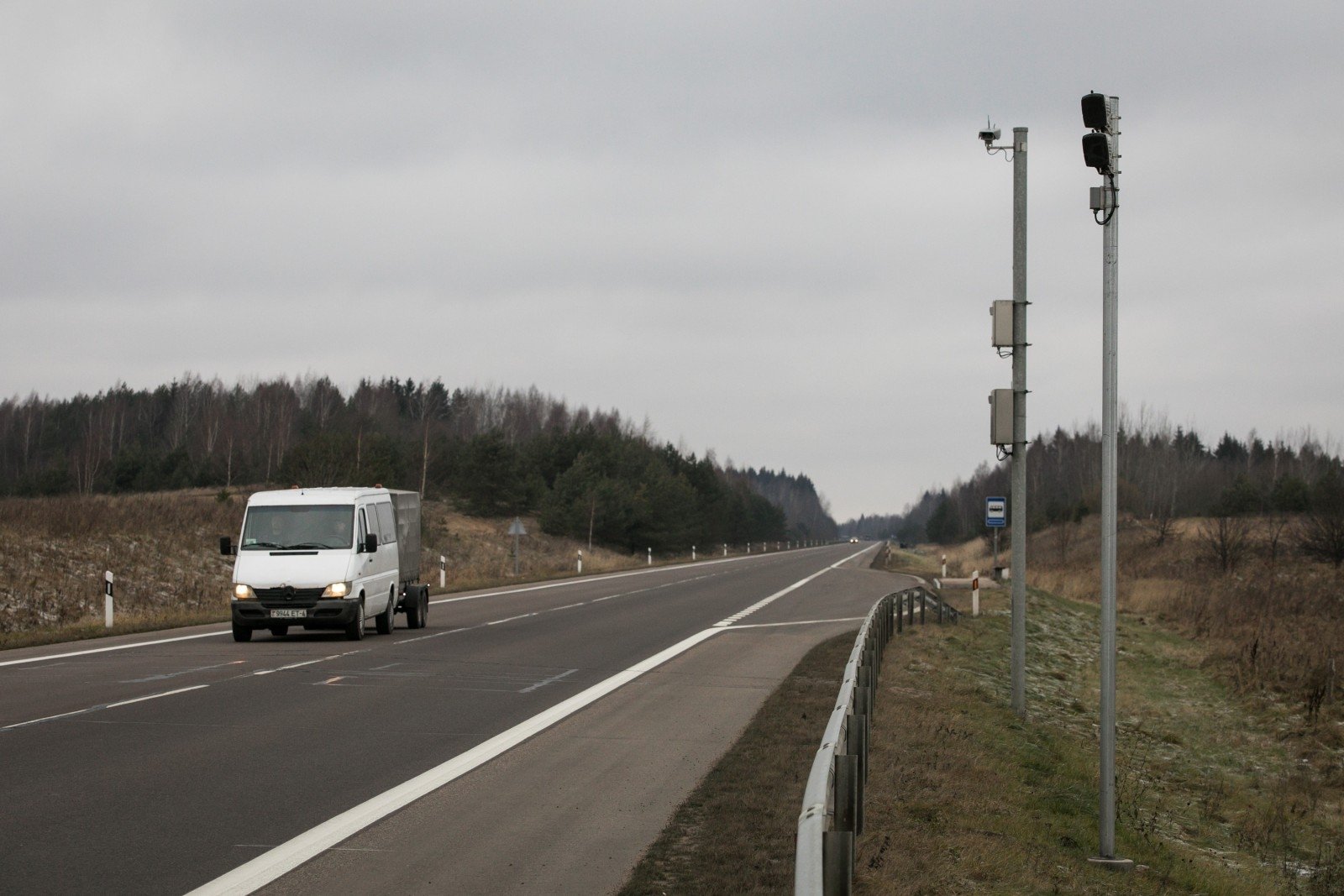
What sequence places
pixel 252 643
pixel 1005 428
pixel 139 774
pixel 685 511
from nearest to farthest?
1. pixel 139 774
2. pixel 1005 428
3. pixel 252 643
4. pixel 685 511

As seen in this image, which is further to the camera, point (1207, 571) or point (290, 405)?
point (290, 405)

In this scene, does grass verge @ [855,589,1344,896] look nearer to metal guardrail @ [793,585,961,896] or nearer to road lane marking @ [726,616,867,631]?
metal guardrail @ [793,585,961,896]

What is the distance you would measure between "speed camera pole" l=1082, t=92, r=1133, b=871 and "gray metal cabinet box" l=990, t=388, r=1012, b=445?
6057 mm

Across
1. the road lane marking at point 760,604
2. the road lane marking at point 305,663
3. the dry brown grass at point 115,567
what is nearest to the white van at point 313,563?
the road lane marking at point 305,663

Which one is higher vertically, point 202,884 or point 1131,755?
point 202,884

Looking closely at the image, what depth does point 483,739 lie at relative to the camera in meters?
11.3

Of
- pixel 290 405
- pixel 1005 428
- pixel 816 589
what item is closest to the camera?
pixel 1005 428

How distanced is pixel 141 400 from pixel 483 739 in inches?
5769

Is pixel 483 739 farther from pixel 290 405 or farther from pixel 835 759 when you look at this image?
pixel 290 405

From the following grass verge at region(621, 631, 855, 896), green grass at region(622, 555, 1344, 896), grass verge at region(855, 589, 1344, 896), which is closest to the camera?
grass verge at region(621, 631, 855, 896)

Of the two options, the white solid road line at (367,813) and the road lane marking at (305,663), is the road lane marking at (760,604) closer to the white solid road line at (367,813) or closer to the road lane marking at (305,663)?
the road lane marking at (305,663)

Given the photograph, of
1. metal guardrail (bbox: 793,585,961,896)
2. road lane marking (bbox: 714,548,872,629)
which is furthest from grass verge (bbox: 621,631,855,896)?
road lane marking (bbox: 714,548,872,629)

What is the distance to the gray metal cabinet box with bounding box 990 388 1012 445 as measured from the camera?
1523cm

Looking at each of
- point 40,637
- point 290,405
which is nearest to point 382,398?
point 290,405
